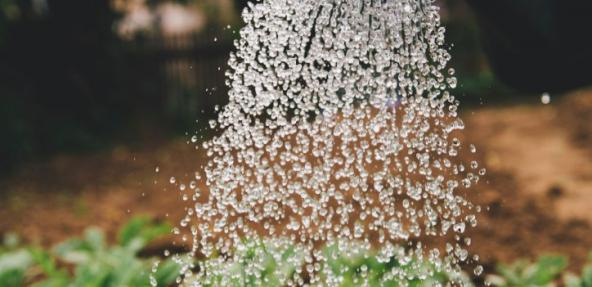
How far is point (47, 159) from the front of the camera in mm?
7871

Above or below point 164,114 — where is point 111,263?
below

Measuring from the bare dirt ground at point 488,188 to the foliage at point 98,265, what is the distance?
1372mm

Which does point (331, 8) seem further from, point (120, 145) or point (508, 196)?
point (120, 145)

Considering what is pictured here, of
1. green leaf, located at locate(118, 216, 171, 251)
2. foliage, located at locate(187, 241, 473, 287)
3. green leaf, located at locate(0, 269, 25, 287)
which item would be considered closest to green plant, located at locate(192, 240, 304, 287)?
foliage, located at locate(187, 241, 473, 287)

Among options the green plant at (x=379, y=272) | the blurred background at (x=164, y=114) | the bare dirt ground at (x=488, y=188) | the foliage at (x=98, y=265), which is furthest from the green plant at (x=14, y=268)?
the bare dirt ground at (x=488, y=188)

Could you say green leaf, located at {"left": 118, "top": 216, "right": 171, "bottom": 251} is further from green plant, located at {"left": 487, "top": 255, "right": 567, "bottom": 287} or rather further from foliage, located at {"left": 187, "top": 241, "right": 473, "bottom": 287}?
green plant, located at {"left": 487, "top": 255, "right": 567, "bottom": 287}

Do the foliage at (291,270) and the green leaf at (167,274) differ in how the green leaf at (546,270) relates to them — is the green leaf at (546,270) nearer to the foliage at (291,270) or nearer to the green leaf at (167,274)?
the foliage at (291,270)

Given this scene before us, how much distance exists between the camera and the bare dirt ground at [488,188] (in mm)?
4699

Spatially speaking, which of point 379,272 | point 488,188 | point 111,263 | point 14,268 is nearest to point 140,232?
point 111,263

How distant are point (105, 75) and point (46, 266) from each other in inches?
234

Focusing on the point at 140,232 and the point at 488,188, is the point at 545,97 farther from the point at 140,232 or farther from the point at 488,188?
the point at 140,232

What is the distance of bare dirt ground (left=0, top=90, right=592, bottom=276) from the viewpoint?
470cm

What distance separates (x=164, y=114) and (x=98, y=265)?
659 centimetres

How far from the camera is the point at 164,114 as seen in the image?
385 inches
